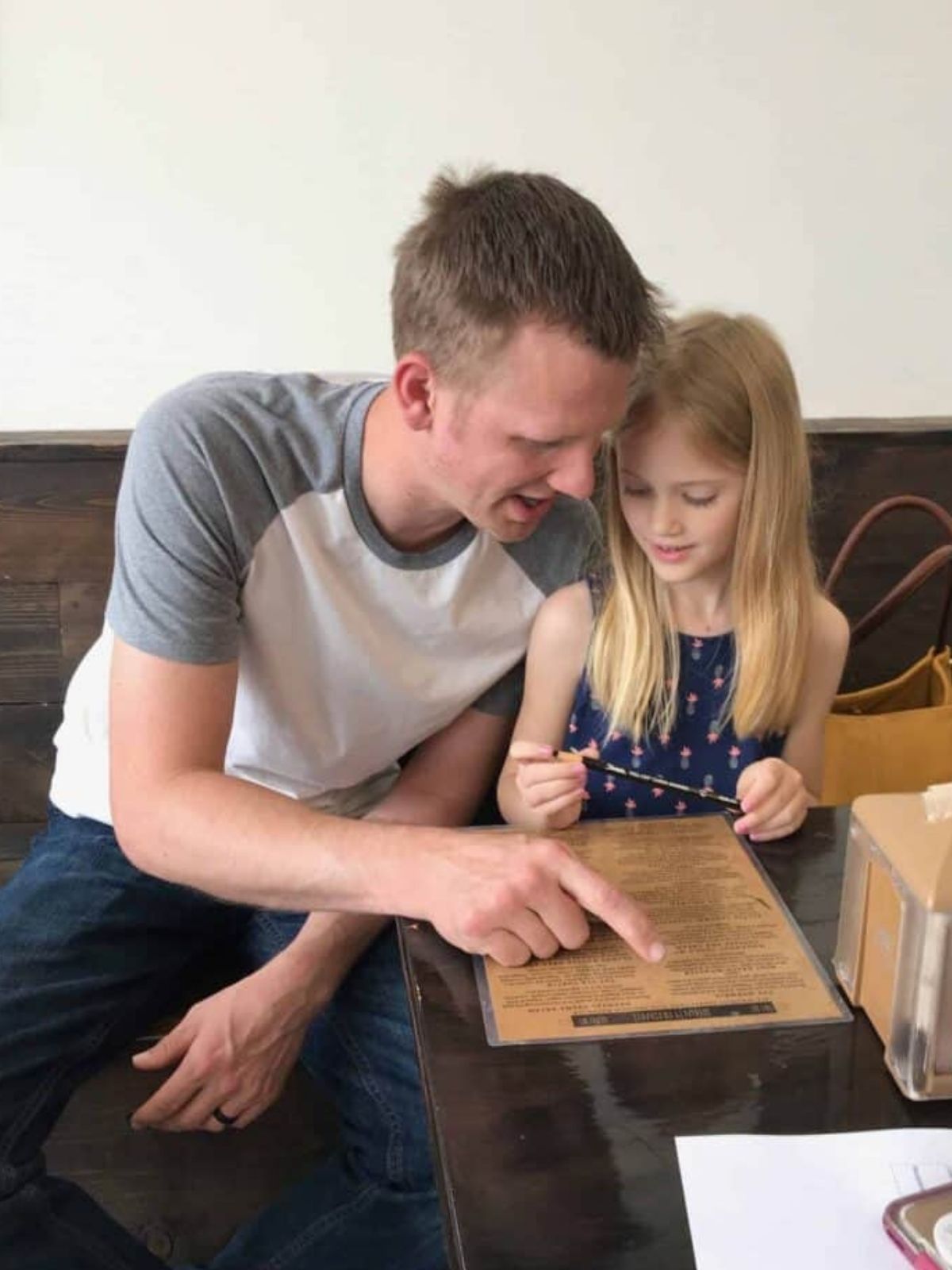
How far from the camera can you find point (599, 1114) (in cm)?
81

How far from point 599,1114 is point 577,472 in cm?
59

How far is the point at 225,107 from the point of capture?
69.0 inches

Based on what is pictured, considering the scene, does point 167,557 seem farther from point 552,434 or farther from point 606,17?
point 606,17

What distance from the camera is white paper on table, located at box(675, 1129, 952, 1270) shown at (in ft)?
2.31

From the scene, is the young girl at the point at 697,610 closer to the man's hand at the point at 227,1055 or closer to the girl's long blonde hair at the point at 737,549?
the girl's long blonde hair at the point at 737,549

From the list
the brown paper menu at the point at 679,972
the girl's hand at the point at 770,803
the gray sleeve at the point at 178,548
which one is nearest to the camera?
the brown paper menu at the point at 679,972

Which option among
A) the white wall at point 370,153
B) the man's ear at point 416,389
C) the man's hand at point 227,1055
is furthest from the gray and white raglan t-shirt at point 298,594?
the white wall at point 370,153

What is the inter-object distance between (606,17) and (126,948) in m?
1.27

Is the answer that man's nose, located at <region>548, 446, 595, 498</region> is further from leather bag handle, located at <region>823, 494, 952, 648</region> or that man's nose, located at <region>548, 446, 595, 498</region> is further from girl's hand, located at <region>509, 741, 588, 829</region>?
leather bag handle, located at <region>823, 494, 952, 648</region>

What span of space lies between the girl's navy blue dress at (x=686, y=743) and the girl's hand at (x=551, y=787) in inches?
10.0

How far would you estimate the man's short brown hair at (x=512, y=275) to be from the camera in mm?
1177

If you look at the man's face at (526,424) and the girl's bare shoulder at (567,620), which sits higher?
the man's face at (526,424)

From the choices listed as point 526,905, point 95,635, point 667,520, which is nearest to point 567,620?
point 667,520

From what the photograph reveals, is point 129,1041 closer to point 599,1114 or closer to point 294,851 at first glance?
point 294,851
